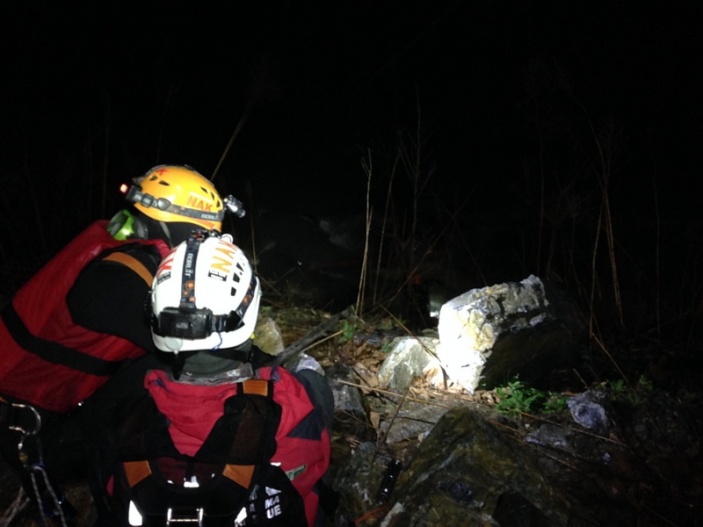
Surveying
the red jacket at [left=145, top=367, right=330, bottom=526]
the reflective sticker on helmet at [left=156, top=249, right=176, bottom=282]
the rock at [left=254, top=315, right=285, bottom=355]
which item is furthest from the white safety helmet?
the rock at [left=254, top=315, right=285, bottom=355]

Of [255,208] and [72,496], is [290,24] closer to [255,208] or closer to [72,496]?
[255,208]

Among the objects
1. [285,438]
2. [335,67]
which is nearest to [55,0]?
[335,67]

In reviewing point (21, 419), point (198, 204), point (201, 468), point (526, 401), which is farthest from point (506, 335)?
point (21, 419)

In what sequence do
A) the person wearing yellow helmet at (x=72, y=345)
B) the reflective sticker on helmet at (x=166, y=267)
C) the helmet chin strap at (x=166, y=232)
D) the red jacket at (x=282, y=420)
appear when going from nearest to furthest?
the red jacket at (x=282, y=420)
the reflective sticker on helmet at (x=166, y=267)
the person wearing yellow helmet at (x=72, y=345)
the helmet chin strap at (x=166, y=232)

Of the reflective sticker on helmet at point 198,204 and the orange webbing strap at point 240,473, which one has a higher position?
the reflective sticker on helmet at point 198,204

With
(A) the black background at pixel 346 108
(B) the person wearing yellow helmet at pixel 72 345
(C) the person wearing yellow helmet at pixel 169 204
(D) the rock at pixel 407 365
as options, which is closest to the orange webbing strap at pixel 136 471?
(B) the person wearing yellow helmet at pixel 72 345

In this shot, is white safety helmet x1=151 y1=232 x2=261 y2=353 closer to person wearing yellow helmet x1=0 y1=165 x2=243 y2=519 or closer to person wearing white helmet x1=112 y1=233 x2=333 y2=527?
person wearing white helmet x1=112 y1=233 x2=333 y2=527

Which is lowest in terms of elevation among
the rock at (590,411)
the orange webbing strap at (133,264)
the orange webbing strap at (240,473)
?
the rock at (590,411)

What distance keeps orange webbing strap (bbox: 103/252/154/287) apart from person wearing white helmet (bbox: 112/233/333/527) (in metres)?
0.36

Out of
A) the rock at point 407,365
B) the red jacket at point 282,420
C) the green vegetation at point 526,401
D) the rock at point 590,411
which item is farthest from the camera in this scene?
the rock at point 407,365

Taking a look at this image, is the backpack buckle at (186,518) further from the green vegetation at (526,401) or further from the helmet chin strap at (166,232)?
the green vegetation at (526,401)

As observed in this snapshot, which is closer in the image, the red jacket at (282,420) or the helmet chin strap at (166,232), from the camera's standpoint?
the red jacket at (282,420)

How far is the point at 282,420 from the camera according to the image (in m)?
2.11

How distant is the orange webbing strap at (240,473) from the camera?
192cm
